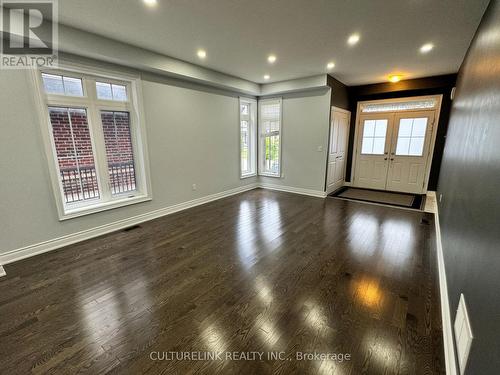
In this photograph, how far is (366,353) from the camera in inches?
61.1

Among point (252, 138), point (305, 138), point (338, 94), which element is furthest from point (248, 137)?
point (338, 94)

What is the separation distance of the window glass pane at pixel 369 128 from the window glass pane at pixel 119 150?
5.72 m

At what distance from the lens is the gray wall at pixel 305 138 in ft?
17.3

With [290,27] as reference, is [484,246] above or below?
below

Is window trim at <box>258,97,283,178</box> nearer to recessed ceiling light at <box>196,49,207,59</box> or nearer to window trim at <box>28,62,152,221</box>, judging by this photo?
recessed ceiling light at <box>196,49,207,59</box>

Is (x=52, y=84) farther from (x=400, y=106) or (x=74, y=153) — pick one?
(x=400, y=106)

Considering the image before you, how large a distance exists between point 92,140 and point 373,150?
6.33 metres

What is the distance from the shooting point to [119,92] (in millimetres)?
3633

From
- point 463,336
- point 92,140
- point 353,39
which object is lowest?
point 463,336

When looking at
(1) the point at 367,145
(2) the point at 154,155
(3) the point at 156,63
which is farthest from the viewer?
(1) the point at 367,145

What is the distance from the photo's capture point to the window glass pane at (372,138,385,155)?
19.6ft

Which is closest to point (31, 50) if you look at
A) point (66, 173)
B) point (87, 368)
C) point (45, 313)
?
point (66, 173)

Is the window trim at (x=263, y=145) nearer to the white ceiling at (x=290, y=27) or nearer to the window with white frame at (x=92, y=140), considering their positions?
the white ceiling at (x=290, y=27)

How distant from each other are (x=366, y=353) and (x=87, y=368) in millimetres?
1843
